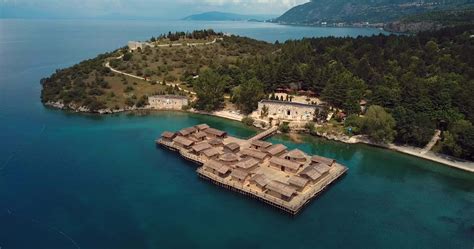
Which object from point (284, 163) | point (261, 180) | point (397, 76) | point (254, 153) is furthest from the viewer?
point (397, 76)

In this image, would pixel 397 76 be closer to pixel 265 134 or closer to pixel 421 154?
pixel 421 154

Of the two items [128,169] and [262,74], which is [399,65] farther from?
[128,169]

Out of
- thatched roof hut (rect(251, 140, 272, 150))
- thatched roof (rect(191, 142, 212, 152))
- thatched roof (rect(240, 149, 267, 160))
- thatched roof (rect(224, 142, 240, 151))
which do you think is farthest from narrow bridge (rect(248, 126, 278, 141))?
thatched roof (rect(191, 142, 212, 152))

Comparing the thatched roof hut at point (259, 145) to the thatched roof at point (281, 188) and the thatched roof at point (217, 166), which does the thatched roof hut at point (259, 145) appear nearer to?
Answer: the thatched roof at point (217, 166)

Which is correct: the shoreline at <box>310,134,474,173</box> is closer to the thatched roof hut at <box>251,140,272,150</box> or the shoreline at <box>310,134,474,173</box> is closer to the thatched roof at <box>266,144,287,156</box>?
the thatched roof at <box>266,144,287,156</box>

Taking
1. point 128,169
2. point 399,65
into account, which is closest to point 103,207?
point 128,169

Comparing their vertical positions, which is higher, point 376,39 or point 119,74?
point 376,39

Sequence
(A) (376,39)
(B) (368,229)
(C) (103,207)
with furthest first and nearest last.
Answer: (A) (376,39), (C) (103,207), (B) (368,229)

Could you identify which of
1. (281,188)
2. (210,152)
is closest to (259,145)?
(210,152)
